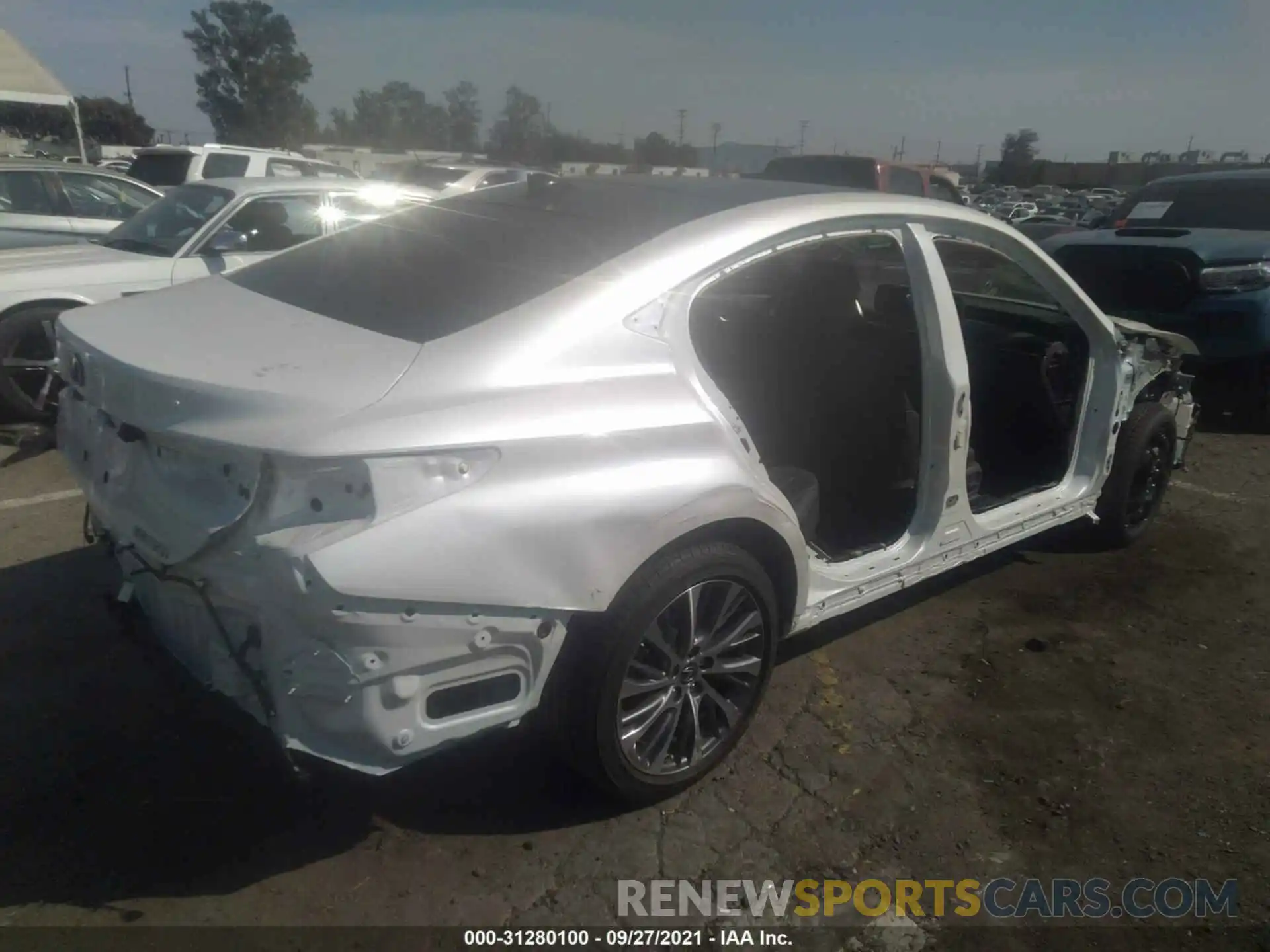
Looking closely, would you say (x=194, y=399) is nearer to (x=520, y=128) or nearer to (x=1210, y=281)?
(x=1210, y=281)

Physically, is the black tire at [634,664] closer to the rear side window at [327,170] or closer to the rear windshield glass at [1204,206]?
the rear windshield glass at [1204,206]

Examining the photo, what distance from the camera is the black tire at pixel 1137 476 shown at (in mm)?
4449

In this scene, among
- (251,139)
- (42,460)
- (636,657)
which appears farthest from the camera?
(251,139)

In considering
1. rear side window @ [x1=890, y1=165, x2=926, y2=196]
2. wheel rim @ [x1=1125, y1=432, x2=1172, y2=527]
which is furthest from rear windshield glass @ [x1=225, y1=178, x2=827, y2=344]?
rear side window @ [x1=890, y1=165, x2=926, y2=196]

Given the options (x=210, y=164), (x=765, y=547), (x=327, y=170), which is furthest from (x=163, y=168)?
(x=765, y=547)

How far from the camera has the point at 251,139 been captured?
5531 centimetres

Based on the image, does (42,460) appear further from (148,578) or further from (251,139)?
(251,139)

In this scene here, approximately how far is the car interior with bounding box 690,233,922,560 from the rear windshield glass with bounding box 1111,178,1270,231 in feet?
20.3

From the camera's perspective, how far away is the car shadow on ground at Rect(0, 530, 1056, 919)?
2.39m

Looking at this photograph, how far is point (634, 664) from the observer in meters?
2.52

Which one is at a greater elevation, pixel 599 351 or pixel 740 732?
pixel 599 351

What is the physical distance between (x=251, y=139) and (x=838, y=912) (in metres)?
61.5

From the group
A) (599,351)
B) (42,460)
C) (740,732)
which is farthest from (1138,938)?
(42,460)

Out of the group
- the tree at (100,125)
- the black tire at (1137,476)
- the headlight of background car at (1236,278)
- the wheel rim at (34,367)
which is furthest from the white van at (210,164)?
the tree at (100,125)
